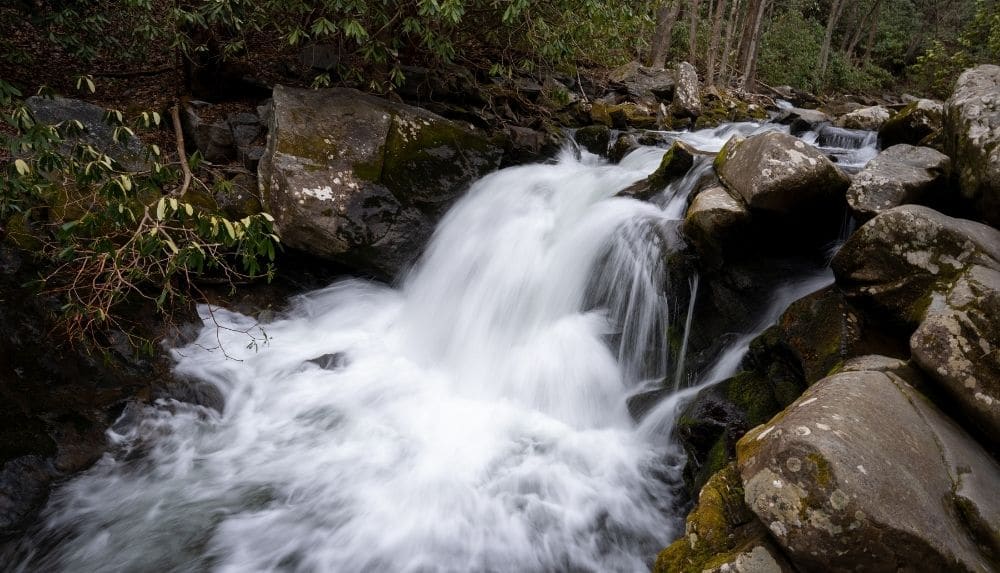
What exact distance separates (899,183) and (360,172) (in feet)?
19.2

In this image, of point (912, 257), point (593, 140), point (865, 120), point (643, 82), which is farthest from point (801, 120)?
point (912, 257)

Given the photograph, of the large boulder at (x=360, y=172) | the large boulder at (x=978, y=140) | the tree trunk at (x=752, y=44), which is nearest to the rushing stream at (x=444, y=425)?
the large boulder at (x=360, y=172)

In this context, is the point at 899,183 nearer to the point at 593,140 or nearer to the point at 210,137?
the point at 593,140

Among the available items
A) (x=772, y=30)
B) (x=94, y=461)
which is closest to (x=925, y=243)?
(x=94, y=461)

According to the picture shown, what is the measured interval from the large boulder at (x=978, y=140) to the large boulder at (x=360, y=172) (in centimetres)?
550

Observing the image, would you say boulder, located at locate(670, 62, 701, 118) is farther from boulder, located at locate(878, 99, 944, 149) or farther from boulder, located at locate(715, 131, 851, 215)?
boulder, located at locate(715, 131, 851, 215)

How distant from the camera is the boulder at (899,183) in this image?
4.41 meters

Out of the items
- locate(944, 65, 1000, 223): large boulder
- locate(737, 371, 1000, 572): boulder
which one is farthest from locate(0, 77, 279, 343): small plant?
locate(944, 65, 1000, 223): large boulder

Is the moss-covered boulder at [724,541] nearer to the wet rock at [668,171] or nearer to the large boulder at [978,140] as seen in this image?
the large boulder at [978,140]

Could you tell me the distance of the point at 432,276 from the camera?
294 inches

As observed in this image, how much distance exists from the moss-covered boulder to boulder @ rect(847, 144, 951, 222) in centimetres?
296

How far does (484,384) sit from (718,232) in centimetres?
307

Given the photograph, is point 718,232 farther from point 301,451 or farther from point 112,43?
point 112,43

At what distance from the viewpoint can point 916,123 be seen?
640 centimetres
